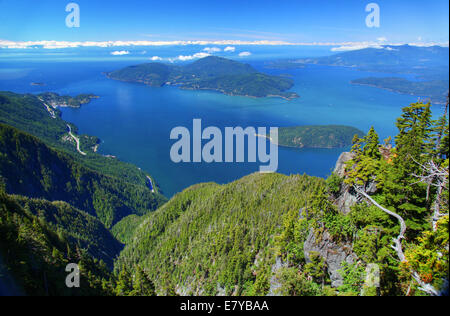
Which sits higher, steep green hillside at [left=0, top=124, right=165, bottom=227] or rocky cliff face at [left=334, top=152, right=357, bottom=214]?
rocky cliff face at [left=334, top=152, right=357, bottom=214]

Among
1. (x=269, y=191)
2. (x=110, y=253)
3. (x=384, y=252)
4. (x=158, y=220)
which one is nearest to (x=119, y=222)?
(x=110, y=253)

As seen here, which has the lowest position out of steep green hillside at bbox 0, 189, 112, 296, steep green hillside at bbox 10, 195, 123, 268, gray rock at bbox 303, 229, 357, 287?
steep green hillside at bbox 10, 195, 123, 268

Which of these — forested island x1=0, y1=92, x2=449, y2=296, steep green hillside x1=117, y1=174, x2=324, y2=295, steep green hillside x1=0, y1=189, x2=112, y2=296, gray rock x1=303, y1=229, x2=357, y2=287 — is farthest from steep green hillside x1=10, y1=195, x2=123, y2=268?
gray rock x1=303, y1=229, x2=357, y2=287

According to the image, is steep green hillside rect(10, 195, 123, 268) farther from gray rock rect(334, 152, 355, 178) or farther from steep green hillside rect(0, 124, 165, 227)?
gray rock rect(334, 152, 355, 178)

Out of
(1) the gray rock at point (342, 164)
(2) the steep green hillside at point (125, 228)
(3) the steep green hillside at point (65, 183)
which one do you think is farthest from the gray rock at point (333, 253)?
(3) the steep green hillside at point (65, 183)

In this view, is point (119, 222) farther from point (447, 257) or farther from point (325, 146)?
point (325, 146)
